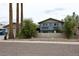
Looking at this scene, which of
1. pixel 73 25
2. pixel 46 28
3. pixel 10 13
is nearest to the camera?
pixel 10 13

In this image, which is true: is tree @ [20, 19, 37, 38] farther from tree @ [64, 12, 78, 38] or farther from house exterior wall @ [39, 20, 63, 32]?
house exterior wall @ [39, 20, 63, 32]

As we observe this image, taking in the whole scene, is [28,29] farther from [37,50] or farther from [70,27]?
[37,50]

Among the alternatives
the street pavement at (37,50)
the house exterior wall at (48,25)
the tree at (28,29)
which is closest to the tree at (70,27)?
the tree at (28,29)

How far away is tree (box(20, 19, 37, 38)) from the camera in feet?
131

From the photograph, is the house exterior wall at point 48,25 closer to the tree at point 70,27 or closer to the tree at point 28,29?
the tree at point 70,27

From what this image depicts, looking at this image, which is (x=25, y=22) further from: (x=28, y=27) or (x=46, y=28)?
(x=46, y=28)

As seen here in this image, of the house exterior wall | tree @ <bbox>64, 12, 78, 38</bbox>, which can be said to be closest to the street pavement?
tree @ <bbox>64, 12, 78, 38</bbox>

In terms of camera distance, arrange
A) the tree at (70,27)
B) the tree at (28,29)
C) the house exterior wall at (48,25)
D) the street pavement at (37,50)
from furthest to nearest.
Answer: the house exterior wall at (48,25) < the tree at (70,27) < the tree at (28,29) < the street pavement at (37,50)

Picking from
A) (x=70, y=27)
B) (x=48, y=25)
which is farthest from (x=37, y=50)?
(x=48, y=25)

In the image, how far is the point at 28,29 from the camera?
40219 mm

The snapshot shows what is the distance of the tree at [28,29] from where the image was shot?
39.9 metres

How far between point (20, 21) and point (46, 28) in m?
33.3

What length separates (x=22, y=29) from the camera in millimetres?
41094

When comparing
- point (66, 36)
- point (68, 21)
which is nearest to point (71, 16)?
point (68, 21)
